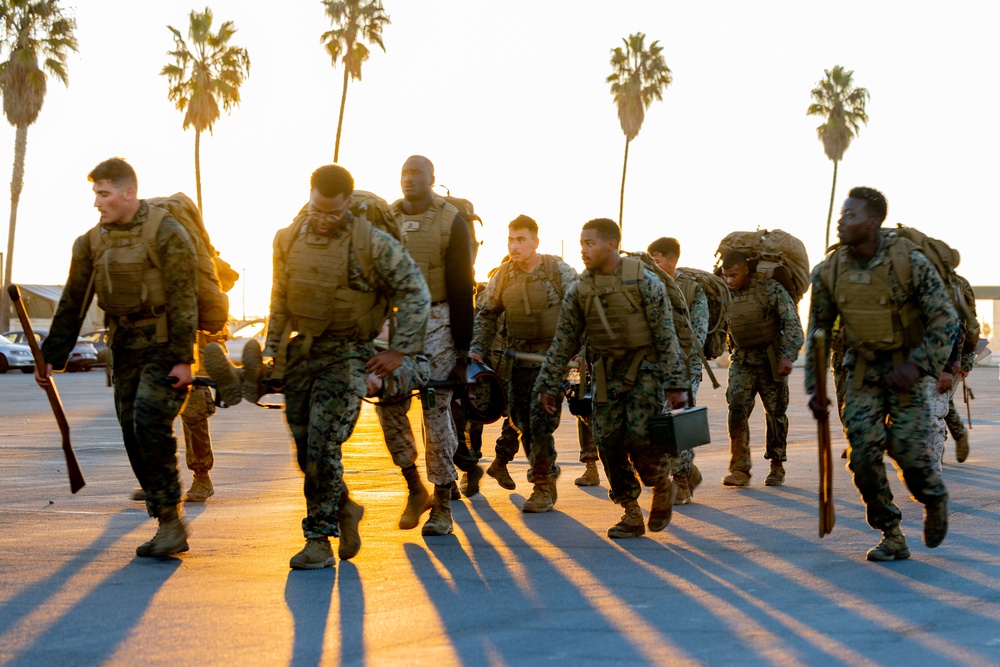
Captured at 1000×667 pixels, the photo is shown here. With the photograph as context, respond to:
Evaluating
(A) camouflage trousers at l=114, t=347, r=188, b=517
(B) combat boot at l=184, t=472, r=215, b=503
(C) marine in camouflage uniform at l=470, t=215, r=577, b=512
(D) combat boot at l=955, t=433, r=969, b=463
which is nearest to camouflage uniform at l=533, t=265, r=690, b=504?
(C) marine in camouflage uniform at l=470, t=215, r=577, b=512

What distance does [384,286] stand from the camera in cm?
725

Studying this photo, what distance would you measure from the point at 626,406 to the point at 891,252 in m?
1.76

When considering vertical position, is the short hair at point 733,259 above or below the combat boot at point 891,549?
above

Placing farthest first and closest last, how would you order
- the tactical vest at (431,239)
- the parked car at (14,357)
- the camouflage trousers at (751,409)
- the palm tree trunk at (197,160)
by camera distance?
1. the palm tree trunk at (197,160)
2. the parked car at (14,357)
3. the camouflage trousers at (751,409)
4. the tactical vest at (431,239)

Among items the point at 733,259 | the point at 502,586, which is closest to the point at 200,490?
the point at 502,586

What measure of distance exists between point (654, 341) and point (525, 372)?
187cm

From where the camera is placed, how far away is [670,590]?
648cm

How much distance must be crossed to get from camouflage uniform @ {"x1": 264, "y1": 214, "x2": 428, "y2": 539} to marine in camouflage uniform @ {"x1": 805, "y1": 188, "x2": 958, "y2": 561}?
6.79 feet

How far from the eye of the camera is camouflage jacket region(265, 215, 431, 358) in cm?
712

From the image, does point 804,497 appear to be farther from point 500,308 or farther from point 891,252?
point 891,252

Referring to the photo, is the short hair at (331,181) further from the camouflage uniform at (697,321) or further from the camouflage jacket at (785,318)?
the camouflage jacket at (785,318)

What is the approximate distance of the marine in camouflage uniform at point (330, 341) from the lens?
23.0 feet

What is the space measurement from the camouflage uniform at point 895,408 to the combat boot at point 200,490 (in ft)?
15.1

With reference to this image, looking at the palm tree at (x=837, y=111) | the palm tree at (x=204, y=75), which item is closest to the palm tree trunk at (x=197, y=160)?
the palm tree at (x=204, y=75)
